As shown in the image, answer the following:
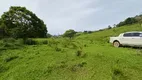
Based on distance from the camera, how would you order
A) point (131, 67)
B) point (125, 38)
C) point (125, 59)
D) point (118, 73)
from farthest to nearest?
point (125, 38)
point (125, 59)
point (131, 67)
point (118, 73)

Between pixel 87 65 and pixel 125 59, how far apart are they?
258 cm

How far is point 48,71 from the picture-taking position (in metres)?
11.5

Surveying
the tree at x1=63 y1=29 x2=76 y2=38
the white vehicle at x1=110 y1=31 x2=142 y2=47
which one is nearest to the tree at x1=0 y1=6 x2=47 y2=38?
the white vehicle at x1=110 y1=31 x2=142 y2=47

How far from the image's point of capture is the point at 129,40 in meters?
17.6

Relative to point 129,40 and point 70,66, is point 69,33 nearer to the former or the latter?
point 129,40

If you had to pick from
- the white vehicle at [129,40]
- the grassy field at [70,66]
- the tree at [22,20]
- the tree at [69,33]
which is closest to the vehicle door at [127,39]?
the white vehicle at [129,40]

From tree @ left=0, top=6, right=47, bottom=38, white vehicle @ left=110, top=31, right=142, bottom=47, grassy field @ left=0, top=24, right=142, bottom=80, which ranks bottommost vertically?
grassy field @ left=0, top=24, right=142, bottom=80

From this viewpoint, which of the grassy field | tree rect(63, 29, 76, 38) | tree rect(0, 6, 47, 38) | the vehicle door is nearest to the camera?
the grassy field

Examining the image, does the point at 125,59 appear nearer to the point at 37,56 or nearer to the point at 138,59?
the point at 138,59

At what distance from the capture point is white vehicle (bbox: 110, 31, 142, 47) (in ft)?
55.2

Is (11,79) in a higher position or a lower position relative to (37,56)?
lower

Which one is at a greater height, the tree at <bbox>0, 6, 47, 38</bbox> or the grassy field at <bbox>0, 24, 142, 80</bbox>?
the tree at <bbox>0, 6, 47, 38</bbox>

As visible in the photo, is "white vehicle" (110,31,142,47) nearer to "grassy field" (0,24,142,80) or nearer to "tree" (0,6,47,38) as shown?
"grassy field" (0,24,142,80)

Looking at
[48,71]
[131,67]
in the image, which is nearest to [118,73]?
[131,67]
